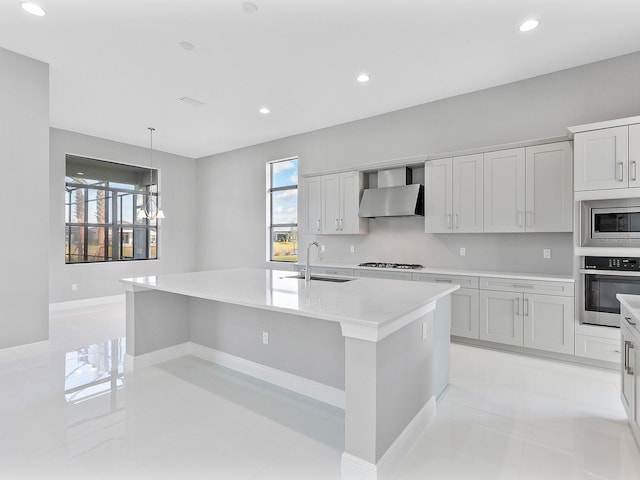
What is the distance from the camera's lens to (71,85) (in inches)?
165

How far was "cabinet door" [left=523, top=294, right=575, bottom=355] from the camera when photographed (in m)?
3.35

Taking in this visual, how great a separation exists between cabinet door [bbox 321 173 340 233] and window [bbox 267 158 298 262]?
3.65 feet

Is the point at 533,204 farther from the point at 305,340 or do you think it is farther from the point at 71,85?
the point at 71,85

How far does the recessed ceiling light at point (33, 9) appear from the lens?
2.77 metres

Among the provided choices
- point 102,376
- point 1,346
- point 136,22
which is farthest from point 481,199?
point 1,346

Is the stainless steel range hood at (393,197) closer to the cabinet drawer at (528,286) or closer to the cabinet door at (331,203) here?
the cabinet door at (331,203)

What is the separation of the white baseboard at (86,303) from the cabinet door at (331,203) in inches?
173

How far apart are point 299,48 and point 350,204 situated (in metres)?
2.34

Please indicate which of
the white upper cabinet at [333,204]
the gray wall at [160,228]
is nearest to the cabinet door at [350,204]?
the white upper cabinet at [333,204]

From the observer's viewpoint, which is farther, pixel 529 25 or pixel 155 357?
pixel 155 357

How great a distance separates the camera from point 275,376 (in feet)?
9.39

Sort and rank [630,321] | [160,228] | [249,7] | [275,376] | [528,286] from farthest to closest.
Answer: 1. [160,228]
2. [528,286]
3. [275,376]
4. [249,7]
5. [630,321]

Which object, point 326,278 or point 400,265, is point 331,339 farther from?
point 400,265

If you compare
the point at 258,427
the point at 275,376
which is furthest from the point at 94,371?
the point at 258,427
